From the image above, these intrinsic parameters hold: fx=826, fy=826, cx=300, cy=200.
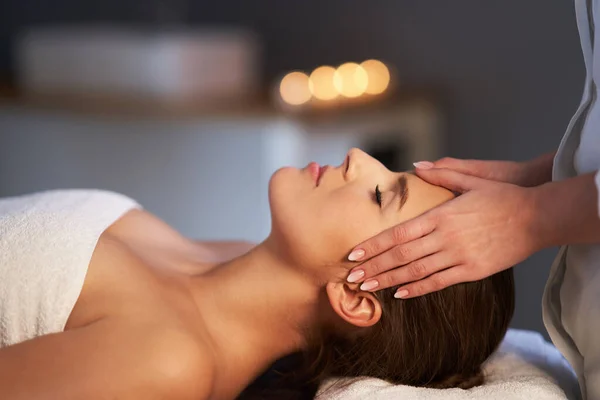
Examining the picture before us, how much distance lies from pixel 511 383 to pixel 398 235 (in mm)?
Answer: 293

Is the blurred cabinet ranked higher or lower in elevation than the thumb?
lower

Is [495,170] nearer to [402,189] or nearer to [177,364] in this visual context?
Result: [402,189]

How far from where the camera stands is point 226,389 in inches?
53.2

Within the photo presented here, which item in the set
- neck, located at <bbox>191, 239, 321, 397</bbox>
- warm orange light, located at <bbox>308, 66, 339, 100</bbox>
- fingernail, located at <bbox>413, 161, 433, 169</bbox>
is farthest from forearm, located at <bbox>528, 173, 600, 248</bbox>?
warm orange light, located at <bbox>308, 66, 339, 100</bbox>

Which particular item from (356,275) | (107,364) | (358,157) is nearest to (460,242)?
(356,275)

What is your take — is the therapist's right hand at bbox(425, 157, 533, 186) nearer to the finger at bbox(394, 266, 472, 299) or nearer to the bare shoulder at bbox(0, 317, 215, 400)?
the finger at bbox(394, 266, 472, 299)

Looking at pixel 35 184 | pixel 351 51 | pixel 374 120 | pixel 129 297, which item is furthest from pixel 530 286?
pixel 129 297

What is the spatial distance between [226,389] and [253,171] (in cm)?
122

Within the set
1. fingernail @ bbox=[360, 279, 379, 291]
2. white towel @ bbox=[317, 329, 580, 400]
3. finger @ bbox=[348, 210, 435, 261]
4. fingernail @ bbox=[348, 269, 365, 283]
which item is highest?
finger @ bbox=[348, 210, 435, 261]

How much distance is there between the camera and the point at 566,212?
116cm

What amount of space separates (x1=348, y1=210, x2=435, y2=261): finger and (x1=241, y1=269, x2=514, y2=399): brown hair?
0.26ft

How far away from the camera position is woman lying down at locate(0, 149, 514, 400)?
1168 mm

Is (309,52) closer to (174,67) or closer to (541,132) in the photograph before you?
(174,67)

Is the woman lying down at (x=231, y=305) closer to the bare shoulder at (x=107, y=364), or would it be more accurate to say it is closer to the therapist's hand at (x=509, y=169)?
the bare shoulder at (x=107, y=364)
